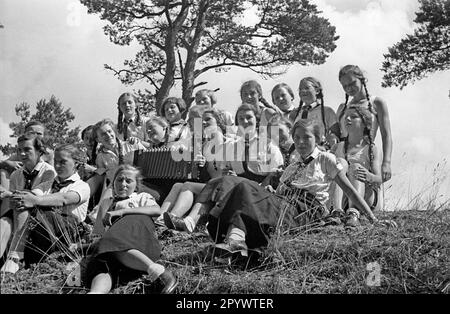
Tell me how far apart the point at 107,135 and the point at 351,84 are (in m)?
2.67

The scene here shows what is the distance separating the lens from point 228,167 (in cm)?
659

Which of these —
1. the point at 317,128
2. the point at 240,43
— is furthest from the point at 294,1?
the point at 317,128

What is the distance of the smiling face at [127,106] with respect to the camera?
758cm

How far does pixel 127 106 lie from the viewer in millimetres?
7578

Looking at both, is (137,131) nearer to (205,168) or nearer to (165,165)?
(165,165)

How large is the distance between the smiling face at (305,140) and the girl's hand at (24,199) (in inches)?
88.7

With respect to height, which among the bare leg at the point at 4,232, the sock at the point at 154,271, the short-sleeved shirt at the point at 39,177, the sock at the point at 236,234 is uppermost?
the short-sleeved shirt at the point at 39,177

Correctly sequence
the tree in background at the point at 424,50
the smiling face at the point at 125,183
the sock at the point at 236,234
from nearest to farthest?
the sock at the point at 236,234 < the smiling face at the point at 125,183 < the tree in background at the point at 424,50

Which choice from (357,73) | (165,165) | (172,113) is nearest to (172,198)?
(165,165)

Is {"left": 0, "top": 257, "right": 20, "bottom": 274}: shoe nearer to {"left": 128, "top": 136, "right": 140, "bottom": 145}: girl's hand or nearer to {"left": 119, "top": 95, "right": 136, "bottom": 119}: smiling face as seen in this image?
{"left": 128, "top": 136, "right": 140, "bottom": 145}: girl's hand

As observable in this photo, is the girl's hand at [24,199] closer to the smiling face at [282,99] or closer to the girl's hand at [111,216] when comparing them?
the girl's hand at [111,216]

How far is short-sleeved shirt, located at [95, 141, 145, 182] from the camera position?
278 inches

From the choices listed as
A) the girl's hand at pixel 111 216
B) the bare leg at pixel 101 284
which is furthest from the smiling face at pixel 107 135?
the bare leg at pixel 101 284

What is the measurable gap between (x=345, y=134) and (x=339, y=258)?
6.43 feet
